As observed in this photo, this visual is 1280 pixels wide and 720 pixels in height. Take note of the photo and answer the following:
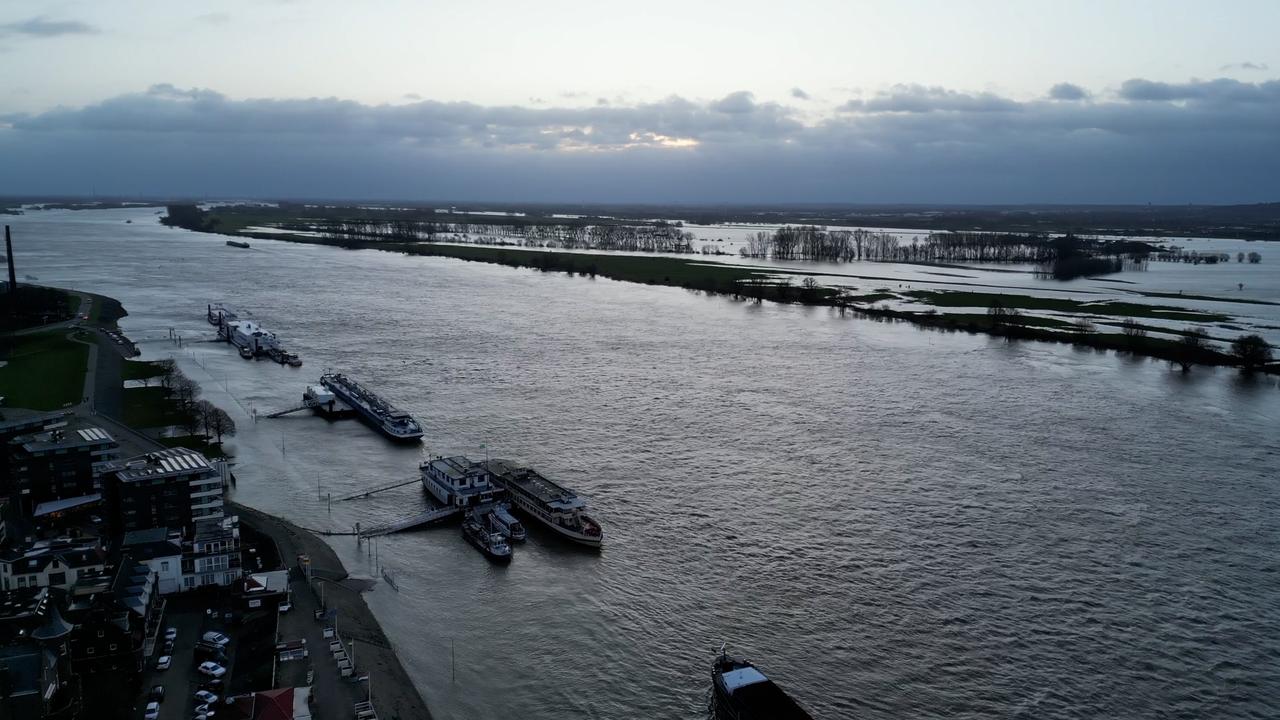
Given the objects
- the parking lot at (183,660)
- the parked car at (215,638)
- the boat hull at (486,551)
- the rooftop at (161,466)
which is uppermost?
the rooftop at (161,466)

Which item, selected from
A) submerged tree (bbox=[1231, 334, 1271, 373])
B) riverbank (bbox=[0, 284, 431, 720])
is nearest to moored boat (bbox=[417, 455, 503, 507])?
riverbank (bbox=[0, 284, 431, 720])

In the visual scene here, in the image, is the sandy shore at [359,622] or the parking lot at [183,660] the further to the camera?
the sandy shore at [359,622]

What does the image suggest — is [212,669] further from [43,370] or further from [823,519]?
[43,370]

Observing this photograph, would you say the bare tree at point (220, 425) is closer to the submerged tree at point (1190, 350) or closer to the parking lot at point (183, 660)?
the parking lot at point (183, 660)

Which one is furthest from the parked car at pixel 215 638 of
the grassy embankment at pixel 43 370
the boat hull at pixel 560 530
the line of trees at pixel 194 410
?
the grassy embankment at pixel 43 370

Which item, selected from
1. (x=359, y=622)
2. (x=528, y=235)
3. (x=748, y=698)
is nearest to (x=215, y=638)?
(x=359, y=622)

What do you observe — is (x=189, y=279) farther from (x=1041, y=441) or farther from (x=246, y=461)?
(x=1041, y=441)
